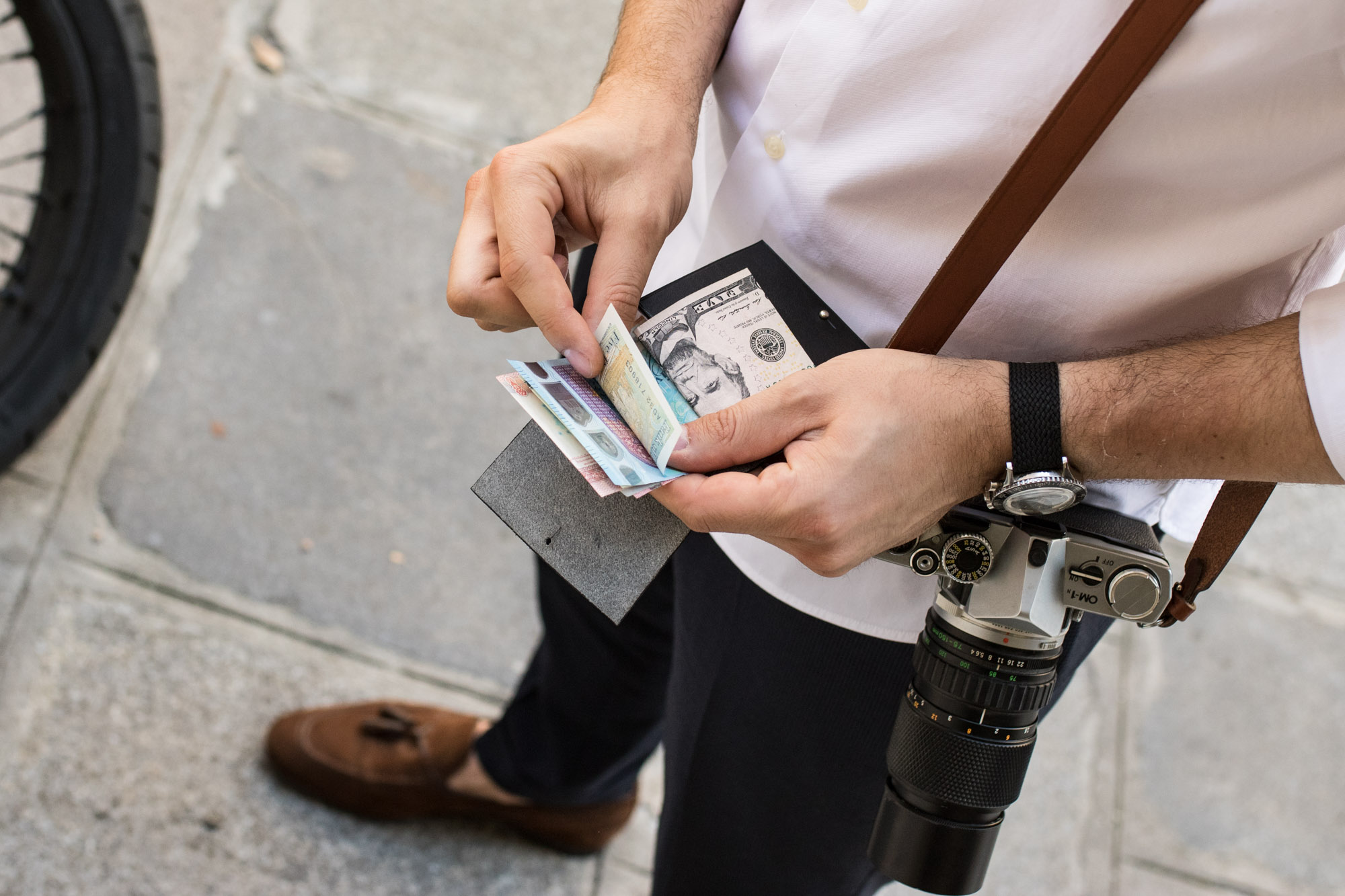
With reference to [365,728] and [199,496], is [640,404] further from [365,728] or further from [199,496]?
[199,496]

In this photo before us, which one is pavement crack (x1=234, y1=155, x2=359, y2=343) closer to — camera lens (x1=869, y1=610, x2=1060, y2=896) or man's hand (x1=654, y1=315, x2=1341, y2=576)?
man's hand (x1=654, y1=315, x2=1341, y2=576)

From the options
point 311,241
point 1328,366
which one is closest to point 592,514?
point 1328,366

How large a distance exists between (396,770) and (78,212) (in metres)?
1.19

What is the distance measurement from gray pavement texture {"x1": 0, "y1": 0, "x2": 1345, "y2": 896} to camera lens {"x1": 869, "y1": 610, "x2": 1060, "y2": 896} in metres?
1.15

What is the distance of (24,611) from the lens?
6.39 ft

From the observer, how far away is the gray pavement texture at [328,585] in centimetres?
185

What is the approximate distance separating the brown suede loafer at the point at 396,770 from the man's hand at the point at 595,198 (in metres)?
1.09

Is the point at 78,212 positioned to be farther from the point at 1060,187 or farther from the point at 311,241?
the point at 1060,187

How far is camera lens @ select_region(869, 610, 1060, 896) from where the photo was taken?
907 mm

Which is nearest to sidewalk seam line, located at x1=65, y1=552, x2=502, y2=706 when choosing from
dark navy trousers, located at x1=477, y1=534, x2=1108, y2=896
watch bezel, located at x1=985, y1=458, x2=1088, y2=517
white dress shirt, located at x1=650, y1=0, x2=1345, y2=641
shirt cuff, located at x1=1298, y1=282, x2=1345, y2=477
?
dark navy trousers, located at x1=477, y1=534, x2=1108, y2=896

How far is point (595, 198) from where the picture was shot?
39.6 inches

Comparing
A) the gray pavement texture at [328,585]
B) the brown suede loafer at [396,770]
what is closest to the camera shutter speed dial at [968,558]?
the brown suede loafer at [396,770]

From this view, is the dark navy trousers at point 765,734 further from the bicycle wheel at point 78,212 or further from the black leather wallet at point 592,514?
the bicycle wheel at point 78,212

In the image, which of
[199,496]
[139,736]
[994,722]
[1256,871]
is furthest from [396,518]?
[1256,871]
